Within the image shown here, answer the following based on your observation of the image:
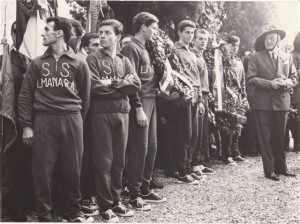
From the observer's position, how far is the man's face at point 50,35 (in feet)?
12.5

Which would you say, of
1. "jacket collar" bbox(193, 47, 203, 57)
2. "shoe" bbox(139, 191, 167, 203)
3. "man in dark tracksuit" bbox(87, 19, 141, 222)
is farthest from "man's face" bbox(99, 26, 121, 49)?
"jacket collar" bbox(193, 47, 203, 57)

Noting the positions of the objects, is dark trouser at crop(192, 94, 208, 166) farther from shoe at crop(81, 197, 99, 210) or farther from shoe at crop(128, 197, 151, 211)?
shoe at crop(81, 197, 99, 210)

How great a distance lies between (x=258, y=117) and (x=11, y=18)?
3.48 m

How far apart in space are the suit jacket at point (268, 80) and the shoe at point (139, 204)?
2.33m

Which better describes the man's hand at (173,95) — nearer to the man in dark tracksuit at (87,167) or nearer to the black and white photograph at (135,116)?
the black and white photograph at (135,116)

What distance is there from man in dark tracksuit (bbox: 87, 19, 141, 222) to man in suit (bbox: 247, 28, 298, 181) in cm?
242

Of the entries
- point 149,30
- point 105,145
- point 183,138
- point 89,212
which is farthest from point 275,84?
point 89,212

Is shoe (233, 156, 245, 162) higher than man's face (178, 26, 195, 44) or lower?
lower

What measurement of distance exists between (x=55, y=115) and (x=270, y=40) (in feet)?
11.7

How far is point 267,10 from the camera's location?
906 cm

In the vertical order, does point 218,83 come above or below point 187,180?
above

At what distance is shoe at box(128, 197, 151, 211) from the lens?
4543mm

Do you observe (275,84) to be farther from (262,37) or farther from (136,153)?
(136,153)

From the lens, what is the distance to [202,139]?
6625 millimetres
